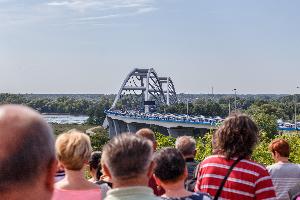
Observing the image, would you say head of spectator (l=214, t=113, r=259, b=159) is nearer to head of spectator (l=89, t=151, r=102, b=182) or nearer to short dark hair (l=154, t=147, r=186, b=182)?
short dark hair (l=154, t=147, r=186, b=182)

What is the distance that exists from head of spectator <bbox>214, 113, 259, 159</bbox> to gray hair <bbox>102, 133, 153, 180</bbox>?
1346 millimetres

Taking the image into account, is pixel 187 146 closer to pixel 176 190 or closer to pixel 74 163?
pixel 74 163

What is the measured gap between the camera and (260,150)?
23047 millimetres

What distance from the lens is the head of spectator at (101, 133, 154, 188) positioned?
321 cm

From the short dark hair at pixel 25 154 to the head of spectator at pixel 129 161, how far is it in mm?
1303

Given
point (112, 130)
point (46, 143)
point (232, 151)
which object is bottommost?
point (112, 130)

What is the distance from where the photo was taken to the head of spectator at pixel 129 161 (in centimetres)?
321

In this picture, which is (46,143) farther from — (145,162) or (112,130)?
(112,130)

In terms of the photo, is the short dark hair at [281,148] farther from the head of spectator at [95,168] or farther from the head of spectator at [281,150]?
the head of spectator at [95,168]

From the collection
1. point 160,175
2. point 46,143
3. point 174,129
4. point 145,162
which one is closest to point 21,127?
point 46,143

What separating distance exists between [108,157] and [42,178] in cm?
135

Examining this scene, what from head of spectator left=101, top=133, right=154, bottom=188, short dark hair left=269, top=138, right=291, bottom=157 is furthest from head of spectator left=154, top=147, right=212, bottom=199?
short dark hair left=269, top=138, right=291, bottom=157

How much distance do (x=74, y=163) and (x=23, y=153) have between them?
2663 millimetres

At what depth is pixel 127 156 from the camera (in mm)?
3225
